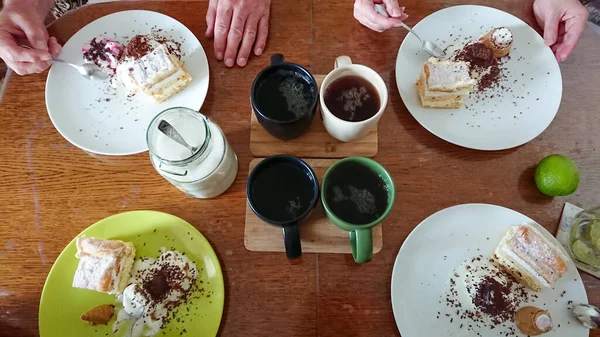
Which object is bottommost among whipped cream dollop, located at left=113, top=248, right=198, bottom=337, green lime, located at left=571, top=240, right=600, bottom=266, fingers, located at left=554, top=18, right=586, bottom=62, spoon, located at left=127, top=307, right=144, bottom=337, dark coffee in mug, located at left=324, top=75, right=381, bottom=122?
spoon, located at left=127, top=307, right=144, bottom=337

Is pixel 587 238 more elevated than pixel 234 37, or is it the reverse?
pixel 234 37

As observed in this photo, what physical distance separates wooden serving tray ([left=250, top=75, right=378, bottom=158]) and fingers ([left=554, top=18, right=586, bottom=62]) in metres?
0.65

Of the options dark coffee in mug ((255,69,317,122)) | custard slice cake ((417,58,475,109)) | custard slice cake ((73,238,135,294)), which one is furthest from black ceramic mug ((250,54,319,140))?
custard slice cake ((73,238,135,294))

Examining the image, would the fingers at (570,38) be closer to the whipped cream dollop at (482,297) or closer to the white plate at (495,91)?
the white plate at (495,91)

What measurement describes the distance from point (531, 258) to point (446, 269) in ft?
0.66

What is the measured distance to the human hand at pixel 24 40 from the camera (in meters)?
1.21

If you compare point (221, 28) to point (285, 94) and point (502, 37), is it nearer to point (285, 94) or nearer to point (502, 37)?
point (285, 94)

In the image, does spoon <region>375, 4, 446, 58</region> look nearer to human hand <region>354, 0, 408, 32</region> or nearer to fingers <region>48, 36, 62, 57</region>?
human hand <region>354, 0, 408, 32</region>

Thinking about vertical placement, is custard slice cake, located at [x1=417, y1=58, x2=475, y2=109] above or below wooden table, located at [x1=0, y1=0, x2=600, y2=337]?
above

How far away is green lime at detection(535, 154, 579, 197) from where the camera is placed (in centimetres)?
107

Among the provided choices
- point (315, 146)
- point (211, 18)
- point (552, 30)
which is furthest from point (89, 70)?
point (552, 30)

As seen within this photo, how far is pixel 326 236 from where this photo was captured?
1071 millimetres

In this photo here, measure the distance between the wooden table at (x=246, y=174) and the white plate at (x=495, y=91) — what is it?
0.05 m

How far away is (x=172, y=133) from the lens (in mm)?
993
